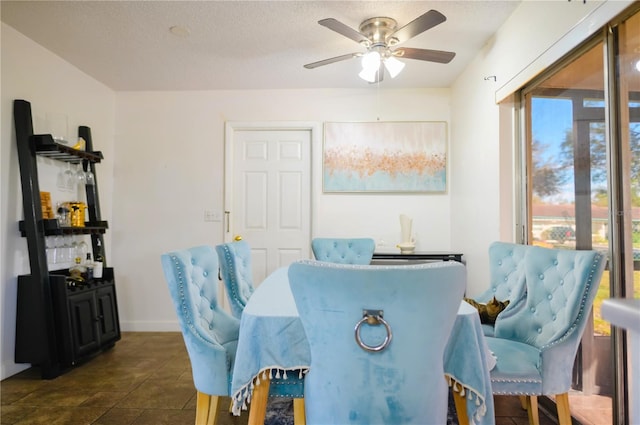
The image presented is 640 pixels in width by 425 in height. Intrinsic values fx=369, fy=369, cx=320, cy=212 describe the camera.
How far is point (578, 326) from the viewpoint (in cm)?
150

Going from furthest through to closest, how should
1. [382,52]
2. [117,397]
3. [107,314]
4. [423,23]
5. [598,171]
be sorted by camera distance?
1. [107,314]
2. [382,52]
3. [117,397]
4. [423,23]
5. [598,171]

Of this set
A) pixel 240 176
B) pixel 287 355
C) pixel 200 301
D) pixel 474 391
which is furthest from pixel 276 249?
pixel 474 391

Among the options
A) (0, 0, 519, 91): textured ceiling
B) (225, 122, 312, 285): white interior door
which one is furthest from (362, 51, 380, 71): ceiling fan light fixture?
(225, 122, 312, 285): white interior door

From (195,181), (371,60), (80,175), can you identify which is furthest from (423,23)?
(80,175)

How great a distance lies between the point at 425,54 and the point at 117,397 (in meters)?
2.89

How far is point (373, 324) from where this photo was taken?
984mm

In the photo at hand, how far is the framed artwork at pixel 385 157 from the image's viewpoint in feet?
12.1

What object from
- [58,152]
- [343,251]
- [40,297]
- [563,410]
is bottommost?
[563,410]

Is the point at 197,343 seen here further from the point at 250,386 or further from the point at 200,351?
the point at 250,386

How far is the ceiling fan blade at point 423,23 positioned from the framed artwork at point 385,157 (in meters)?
1.62

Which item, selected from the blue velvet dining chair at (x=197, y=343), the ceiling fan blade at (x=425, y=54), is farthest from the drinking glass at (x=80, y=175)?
the ceiling fan blade at (x=425, y=54)

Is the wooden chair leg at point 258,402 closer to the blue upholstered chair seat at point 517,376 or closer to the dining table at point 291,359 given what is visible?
the dining table at point 291,359

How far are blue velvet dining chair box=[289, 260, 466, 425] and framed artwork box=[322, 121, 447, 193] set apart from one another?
275cm

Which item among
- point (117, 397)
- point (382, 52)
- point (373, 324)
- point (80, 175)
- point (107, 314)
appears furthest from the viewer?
point (80, 175)
